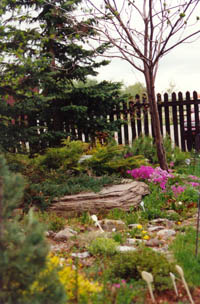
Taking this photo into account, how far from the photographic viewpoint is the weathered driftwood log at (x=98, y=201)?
18.8 feet

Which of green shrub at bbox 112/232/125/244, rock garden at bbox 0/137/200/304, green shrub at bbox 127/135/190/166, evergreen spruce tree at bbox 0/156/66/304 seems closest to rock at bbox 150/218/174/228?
rock garden at bbox 0/137/200/304

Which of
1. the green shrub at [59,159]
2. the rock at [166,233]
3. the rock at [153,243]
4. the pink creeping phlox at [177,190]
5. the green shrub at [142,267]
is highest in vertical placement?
the green shrub at [59,159]

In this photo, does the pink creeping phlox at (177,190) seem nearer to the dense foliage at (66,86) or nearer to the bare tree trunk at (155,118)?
the bare tree trunk at (155,118)

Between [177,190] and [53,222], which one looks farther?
[177,190]

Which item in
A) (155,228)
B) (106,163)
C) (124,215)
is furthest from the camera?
(106,163)

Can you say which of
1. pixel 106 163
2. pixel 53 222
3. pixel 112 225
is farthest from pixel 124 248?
pixel 106 163

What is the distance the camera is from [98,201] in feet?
19.1

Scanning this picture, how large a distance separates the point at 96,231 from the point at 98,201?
1204 millimetres

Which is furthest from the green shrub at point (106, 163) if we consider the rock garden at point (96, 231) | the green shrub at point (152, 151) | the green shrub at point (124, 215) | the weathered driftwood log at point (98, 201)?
the green shrub at point (152, 151)

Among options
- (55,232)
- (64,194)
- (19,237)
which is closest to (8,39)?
(64,194)

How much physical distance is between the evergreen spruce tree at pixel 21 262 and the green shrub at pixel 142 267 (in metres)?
1.24

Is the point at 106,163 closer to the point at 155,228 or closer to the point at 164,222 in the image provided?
the point at 164,222

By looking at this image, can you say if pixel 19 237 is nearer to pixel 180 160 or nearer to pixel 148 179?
pixel 148 179

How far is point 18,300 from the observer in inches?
81.4
